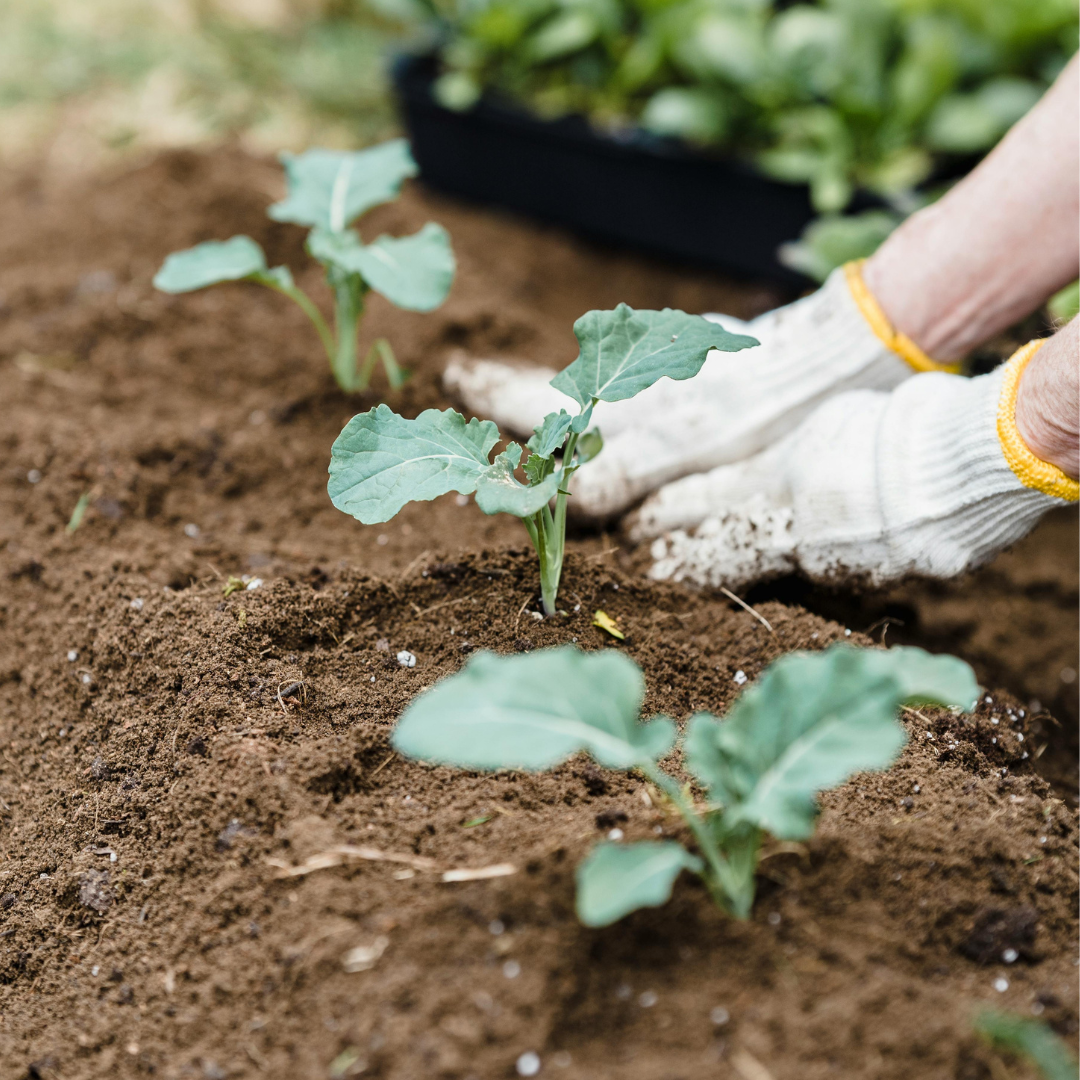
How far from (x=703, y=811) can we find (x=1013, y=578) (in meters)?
1.30

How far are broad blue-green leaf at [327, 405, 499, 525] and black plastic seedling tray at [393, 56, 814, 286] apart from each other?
5.80 feet

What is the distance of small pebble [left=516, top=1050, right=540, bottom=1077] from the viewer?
2.84 feet

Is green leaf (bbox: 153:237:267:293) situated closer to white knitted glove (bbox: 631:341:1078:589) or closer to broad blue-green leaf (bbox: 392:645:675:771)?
white knitted glove (bbox: 631:341:1078:589)

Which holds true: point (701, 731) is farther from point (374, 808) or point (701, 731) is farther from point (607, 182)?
point (607, 182)

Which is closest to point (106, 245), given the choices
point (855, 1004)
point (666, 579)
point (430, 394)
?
point (430, 394)

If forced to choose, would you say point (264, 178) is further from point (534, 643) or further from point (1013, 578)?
point (1013, 578)

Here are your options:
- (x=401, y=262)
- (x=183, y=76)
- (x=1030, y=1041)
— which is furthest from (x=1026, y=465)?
(x=183, y=76)

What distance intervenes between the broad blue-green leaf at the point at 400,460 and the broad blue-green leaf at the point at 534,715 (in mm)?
362

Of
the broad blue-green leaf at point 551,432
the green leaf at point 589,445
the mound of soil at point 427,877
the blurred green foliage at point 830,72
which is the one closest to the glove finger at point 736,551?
the mound of soil at point 427,877

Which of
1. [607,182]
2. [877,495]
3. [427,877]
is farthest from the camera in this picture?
[607,182]

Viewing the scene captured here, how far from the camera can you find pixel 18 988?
1171mm

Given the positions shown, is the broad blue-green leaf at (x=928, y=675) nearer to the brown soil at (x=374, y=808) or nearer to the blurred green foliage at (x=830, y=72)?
the brown soil at (x=374, y=808)

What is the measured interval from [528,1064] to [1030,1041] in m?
0.44

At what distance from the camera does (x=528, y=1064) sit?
866mm
